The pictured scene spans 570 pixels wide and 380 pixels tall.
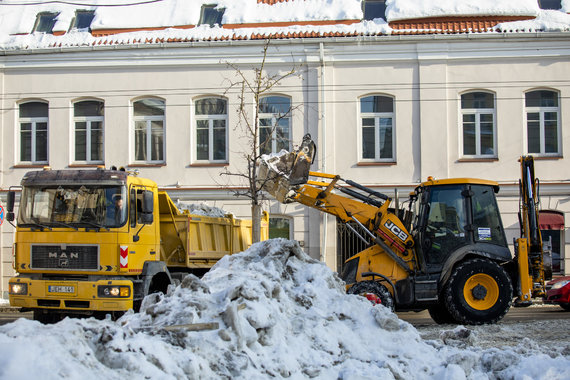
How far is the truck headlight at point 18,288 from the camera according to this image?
10.7 meters

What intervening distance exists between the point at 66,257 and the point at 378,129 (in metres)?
12.0

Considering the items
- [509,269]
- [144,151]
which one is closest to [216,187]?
[144,151]

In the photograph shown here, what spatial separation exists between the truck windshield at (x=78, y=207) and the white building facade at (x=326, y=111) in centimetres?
935

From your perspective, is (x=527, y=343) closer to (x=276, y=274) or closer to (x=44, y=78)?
(x=276, y=274)

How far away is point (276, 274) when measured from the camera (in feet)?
27.6

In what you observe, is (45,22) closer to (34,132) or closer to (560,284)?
(34,132)

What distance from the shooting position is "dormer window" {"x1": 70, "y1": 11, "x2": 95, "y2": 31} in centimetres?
2208

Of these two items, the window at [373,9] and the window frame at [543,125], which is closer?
the window frame at [543,125]

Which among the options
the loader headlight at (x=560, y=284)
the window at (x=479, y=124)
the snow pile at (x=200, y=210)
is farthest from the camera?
the window at (x=479, y=124)

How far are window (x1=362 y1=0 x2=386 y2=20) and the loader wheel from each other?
1192 centimetres

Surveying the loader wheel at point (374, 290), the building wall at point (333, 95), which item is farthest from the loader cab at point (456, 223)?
the building wall at point (333, 95)

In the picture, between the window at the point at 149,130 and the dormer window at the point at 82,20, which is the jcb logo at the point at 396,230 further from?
the dormer window at the point at 82,20

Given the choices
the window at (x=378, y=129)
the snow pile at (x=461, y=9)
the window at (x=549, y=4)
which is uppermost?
the window at (x=549, y=4)

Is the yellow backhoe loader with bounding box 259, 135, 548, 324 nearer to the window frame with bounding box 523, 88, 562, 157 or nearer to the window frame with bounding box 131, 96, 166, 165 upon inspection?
the window frame with bounding box 523, 88, 562, 157
